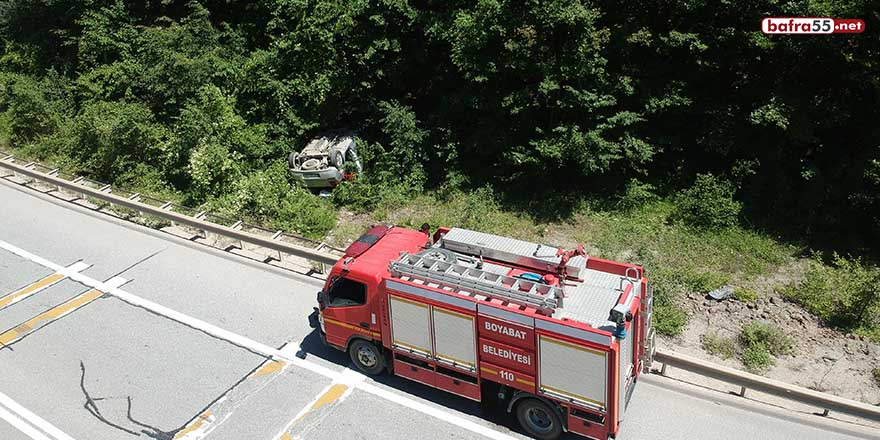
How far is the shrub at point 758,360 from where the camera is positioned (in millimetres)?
11250

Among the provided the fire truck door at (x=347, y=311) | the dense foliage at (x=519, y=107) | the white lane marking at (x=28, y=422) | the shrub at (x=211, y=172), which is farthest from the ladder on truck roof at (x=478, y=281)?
the shrub at (x=211, y=172)

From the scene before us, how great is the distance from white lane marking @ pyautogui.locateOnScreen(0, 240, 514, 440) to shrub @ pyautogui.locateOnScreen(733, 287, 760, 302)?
21.6 ft

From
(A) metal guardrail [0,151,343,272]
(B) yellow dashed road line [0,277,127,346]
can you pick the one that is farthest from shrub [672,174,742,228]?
(B) yellow dashed road line [0,277,127,346]

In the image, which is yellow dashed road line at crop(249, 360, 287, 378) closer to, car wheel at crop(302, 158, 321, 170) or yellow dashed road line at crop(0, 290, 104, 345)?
yellow dashed road line at crop(0, 290, 104, 345)

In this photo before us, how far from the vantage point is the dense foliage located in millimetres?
15648

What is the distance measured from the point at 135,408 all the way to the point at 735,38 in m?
15.9

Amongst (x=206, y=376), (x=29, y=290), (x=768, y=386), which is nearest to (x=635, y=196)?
(x=768, y=386)

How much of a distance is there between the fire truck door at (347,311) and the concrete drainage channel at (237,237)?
2.84 meters

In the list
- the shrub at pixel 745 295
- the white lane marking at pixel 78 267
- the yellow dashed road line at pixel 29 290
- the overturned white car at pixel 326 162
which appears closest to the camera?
the shrub at pixel 745 295

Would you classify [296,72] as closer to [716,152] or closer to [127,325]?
[127,325]

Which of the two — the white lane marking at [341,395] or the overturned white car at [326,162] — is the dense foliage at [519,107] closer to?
the overturned white car at [326,162]

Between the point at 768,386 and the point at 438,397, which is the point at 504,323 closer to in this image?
the point at 438,397

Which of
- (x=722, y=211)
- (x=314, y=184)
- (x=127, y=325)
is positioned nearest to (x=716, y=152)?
(x=722, y=211)

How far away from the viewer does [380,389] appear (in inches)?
429
